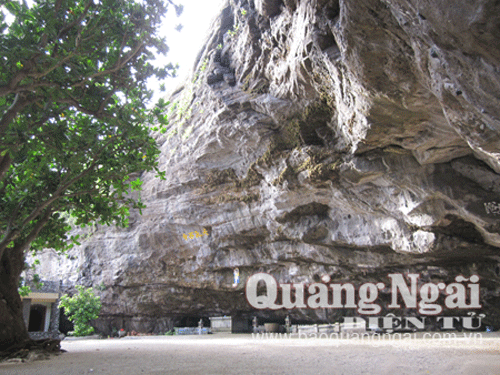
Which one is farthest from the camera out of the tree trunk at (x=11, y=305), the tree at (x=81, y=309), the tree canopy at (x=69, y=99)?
the tree at (x=81, y=309)

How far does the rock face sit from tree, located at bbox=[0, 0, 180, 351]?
12.4 feet

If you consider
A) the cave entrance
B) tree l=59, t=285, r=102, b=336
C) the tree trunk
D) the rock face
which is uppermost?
the rock face

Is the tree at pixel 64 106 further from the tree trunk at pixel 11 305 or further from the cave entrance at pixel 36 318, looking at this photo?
the cave entrance at pixel 36 318

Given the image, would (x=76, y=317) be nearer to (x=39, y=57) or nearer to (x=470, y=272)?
(x=39, y=57)

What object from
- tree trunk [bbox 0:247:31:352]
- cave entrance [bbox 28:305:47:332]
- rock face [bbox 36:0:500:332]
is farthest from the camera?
cave entrance [bbox 28:305:47:332]

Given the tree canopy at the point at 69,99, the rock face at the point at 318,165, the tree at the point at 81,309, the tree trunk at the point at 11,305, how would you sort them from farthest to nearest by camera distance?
the tree at the point at 81,309
the tree trunk at the point at 11,305
the tree canopy at the point at 69,99
the rock face at the point at 318,165

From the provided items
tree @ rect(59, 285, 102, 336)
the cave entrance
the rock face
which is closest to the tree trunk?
the rock face

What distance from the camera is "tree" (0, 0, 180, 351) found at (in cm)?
530

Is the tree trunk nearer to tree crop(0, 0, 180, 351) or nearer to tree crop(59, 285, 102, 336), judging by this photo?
tree crop(0, 0, 180, 351)

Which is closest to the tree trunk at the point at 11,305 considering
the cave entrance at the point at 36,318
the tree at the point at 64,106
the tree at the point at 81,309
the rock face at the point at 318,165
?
the tree at the point at 64,106

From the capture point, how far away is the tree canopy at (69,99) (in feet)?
17.3

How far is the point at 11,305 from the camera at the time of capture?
737 centimetres

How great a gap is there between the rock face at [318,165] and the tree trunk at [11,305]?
7201 mm

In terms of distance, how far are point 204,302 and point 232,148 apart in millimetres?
10908
